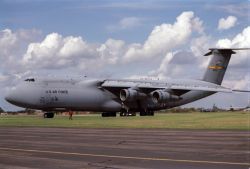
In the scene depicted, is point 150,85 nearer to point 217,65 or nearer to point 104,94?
point 104,94

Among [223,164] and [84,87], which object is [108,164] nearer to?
[223,164]

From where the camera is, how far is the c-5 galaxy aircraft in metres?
56.3

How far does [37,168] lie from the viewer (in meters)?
10.8

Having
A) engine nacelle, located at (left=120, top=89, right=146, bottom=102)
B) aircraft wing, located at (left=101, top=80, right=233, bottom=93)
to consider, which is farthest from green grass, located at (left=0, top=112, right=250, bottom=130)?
aircraft wing, located at (left=101, top=80, right=233, bottom=93)

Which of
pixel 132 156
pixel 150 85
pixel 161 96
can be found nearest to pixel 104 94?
pixel 150 85

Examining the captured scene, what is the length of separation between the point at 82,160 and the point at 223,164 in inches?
140

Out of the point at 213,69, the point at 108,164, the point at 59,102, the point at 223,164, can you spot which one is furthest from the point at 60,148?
the point at 213,69

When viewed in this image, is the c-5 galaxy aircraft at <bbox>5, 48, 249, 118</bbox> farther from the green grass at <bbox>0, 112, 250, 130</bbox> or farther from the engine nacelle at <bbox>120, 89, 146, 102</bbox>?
the green grass at <bbox>0, 112, 250, 130</bbox>

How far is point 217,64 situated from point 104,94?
17.9m

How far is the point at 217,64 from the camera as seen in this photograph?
6844 centimetres

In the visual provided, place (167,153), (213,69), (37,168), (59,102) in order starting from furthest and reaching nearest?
(213,69) → (59,102) → (167,153) → (37,168)

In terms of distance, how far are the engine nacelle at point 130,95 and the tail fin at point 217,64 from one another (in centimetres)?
1400

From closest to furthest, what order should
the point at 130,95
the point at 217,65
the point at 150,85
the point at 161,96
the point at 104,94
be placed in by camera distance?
the point at 130,95 → the point at 161,96 → the point at 104,94 → the point at 150,85 → the point at 217,65

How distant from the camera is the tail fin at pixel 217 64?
68.3 meters
